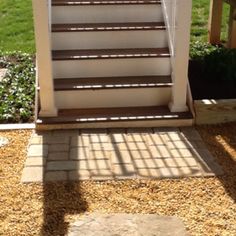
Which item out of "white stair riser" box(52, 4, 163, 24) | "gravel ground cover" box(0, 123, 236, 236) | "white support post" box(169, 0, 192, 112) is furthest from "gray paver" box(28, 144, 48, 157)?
"white stair riser" box(52, 4, 163, 24)

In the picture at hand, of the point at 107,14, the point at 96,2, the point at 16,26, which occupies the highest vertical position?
the point at 96,2

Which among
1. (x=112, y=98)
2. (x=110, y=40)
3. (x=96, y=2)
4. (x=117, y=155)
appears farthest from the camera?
(x=96, y=2)

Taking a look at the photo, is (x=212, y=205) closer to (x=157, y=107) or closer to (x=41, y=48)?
(x=157, y=107)

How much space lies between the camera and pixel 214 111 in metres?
5.31

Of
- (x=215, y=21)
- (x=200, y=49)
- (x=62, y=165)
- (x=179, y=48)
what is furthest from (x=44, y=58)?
(x=215, y=21)

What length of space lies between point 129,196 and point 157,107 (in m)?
1.80

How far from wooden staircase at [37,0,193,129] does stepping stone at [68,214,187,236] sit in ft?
5.65

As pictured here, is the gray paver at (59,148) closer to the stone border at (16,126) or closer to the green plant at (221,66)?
the stone border at (16,126)

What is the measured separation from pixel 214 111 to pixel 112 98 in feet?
3.98

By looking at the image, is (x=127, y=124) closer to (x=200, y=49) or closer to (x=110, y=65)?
(x=110, y=65)

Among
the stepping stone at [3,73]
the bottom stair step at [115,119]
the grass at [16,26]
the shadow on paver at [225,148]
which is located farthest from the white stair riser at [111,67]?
the grass at [16,26]

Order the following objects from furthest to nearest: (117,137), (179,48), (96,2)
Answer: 1. (96,2)
2. (179,48)
3. (117,137)

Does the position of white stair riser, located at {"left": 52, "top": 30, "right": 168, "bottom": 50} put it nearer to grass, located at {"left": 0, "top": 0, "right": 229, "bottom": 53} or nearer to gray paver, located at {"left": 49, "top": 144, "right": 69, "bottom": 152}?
gray paver, located at {"left": 49, "top": 144, "right": 69, "bottom": 152}

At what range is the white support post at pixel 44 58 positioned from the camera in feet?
15.9
